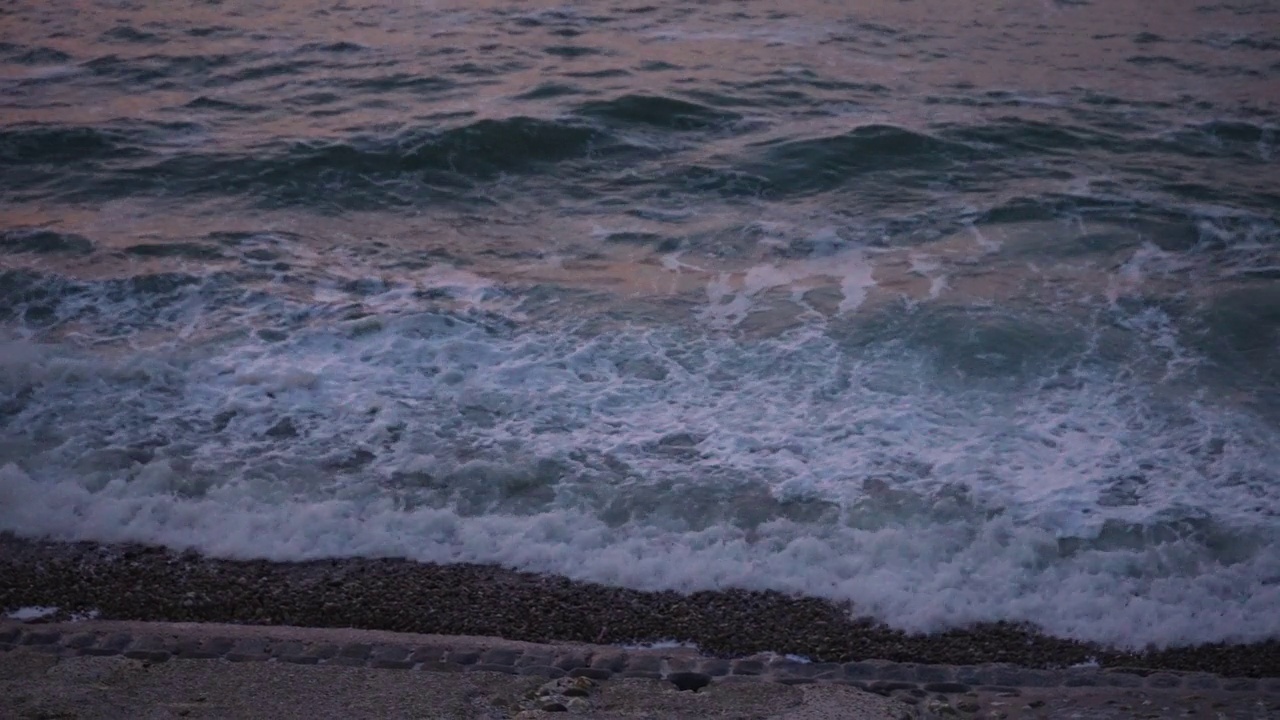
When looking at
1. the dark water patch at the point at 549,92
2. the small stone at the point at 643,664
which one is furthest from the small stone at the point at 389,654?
the dark water patch at the point at 549,92

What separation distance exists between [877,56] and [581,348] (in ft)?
22.5

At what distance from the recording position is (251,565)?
5.12 meters

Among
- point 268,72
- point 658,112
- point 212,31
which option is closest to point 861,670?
point 658,112

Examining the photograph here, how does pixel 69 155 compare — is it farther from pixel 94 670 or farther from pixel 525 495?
pixel 94 670

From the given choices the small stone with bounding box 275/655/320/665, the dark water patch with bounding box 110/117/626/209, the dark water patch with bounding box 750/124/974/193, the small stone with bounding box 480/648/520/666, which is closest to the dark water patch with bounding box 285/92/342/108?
the dark water patch with bounding box 110/117/626/209

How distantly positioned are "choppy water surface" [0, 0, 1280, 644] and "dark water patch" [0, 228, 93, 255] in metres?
0.05

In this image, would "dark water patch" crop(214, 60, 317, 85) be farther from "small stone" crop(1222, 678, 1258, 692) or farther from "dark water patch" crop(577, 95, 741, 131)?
"small stone" crop(1222, 678, 1258, 692)

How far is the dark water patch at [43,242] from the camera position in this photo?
8594 millimetres

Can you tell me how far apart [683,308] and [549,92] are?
4843 mm

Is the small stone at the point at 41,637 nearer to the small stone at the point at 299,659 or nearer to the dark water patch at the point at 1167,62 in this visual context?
the small stone at the point at 299,659

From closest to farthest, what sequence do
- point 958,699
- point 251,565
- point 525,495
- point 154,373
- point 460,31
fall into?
point 958,699, point 251,565, point 525,495, point 154,373, point 460,31

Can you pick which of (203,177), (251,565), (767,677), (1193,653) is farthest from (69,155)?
(1193,653)

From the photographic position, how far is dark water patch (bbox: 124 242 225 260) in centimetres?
844

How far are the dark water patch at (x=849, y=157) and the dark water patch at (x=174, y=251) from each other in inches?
163
